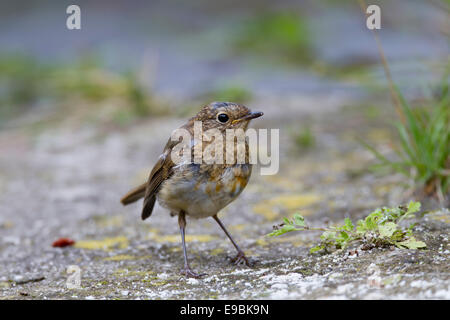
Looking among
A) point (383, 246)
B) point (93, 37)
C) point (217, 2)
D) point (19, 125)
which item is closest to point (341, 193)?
point (383, 246)

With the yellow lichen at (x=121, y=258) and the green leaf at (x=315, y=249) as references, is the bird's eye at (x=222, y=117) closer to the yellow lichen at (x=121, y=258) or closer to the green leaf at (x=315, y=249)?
the green leaf at (x=315, y=249)

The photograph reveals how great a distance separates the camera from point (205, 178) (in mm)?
3617

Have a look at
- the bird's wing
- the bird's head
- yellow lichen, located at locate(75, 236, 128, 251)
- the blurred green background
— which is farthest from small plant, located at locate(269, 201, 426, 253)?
the blurred green background

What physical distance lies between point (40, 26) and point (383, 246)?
11.0 meters

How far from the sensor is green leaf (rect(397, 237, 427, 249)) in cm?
308

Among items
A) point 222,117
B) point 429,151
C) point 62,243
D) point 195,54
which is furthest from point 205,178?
point 195,54

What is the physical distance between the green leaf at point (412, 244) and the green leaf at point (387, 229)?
0.08m

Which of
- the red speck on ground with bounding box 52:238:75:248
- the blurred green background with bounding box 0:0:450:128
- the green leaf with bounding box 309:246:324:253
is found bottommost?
the red speck on ground with bounding box 52:238:75:248

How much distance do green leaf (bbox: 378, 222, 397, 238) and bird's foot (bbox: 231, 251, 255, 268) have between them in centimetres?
83

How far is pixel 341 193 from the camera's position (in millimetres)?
5059

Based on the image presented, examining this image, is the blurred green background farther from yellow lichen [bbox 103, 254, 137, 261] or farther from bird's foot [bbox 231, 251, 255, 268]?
yellow lichen [bbox 103, 254, 137, 261]

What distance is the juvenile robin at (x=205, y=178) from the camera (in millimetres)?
3625

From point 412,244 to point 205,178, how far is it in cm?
119

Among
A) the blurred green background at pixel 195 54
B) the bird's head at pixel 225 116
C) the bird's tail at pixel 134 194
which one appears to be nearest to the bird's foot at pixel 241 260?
the bird's head at pixel 225 116
